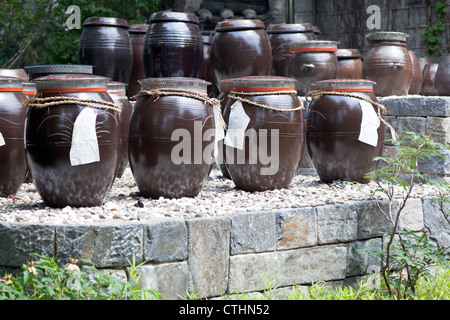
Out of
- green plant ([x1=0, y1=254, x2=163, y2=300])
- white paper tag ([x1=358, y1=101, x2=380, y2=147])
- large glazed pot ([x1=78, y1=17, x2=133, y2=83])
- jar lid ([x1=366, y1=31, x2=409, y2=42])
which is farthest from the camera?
jar lid ([x1=366, y1=31, x2=409, y2=42])

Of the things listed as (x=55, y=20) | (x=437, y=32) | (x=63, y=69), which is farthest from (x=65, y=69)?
(x=437, y=32)

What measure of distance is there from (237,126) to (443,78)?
303cm

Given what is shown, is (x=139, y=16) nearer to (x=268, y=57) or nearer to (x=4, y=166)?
(x=268, y=57)

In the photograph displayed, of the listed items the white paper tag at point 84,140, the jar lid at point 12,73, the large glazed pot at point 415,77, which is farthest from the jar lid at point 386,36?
the white paper tag at point 84,140

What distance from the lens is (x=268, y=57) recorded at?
16.1 ft

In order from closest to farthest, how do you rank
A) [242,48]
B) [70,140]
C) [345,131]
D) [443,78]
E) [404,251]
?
[70,140]
[404,251]
[345,131]
[242,48]
[443,78]

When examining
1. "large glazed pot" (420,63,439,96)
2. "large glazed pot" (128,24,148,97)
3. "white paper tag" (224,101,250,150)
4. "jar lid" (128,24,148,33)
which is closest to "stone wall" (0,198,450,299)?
"white paper tag" (224,101,250,150)

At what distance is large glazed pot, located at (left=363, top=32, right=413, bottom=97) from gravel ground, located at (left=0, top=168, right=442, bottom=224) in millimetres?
1690

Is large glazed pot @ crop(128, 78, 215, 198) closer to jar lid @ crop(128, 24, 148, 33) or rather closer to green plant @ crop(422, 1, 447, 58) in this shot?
jar lid @ crop(128, 24, 148, 33)

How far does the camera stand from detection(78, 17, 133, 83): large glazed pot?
16.3ft

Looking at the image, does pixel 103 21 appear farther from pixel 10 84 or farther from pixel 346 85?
pixel 346 85

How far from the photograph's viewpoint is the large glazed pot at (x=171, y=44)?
4699mm

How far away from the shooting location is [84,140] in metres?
3.04

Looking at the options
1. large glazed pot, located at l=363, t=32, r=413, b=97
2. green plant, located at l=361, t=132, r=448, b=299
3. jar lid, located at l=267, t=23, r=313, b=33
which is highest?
jar lid, located at l=267, t=23, r=313, b=33
